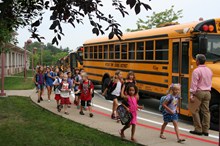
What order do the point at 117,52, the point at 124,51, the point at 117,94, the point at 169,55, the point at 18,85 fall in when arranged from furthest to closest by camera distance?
the point at 18,85, the point at 117,52, the point at 124,51, the point at 169,55, the point at 117,94

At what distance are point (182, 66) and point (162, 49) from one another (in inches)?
53.2

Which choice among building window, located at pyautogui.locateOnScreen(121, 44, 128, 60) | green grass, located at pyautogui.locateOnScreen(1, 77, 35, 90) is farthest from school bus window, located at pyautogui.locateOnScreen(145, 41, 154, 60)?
green grass, located at pyautogui.locateOnScreen(1, 77, 35, 90)

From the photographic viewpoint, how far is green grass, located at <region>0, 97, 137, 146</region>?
6922 mm

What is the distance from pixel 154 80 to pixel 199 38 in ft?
8.69

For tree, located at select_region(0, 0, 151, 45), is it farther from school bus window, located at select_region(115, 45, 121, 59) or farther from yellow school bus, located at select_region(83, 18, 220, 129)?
school bus window, located at select_region(115, 45, 121, 59)

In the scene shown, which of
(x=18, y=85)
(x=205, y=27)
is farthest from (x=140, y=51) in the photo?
(x=18, y=85)

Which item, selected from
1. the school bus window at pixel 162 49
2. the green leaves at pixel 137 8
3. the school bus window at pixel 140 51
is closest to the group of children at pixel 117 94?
the school bus window at pixel 162 49

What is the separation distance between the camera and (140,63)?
12141 millimetres

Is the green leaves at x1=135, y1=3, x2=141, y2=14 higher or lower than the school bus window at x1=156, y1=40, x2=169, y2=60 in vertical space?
higher

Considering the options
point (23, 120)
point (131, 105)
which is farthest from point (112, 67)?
point (131, 105)

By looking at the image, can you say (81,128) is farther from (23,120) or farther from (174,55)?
(174,55)

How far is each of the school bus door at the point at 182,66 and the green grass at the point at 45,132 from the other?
2791 mm

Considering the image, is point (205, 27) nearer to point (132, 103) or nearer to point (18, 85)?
point (132, 103)

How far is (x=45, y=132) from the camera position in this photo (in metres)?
7.82
